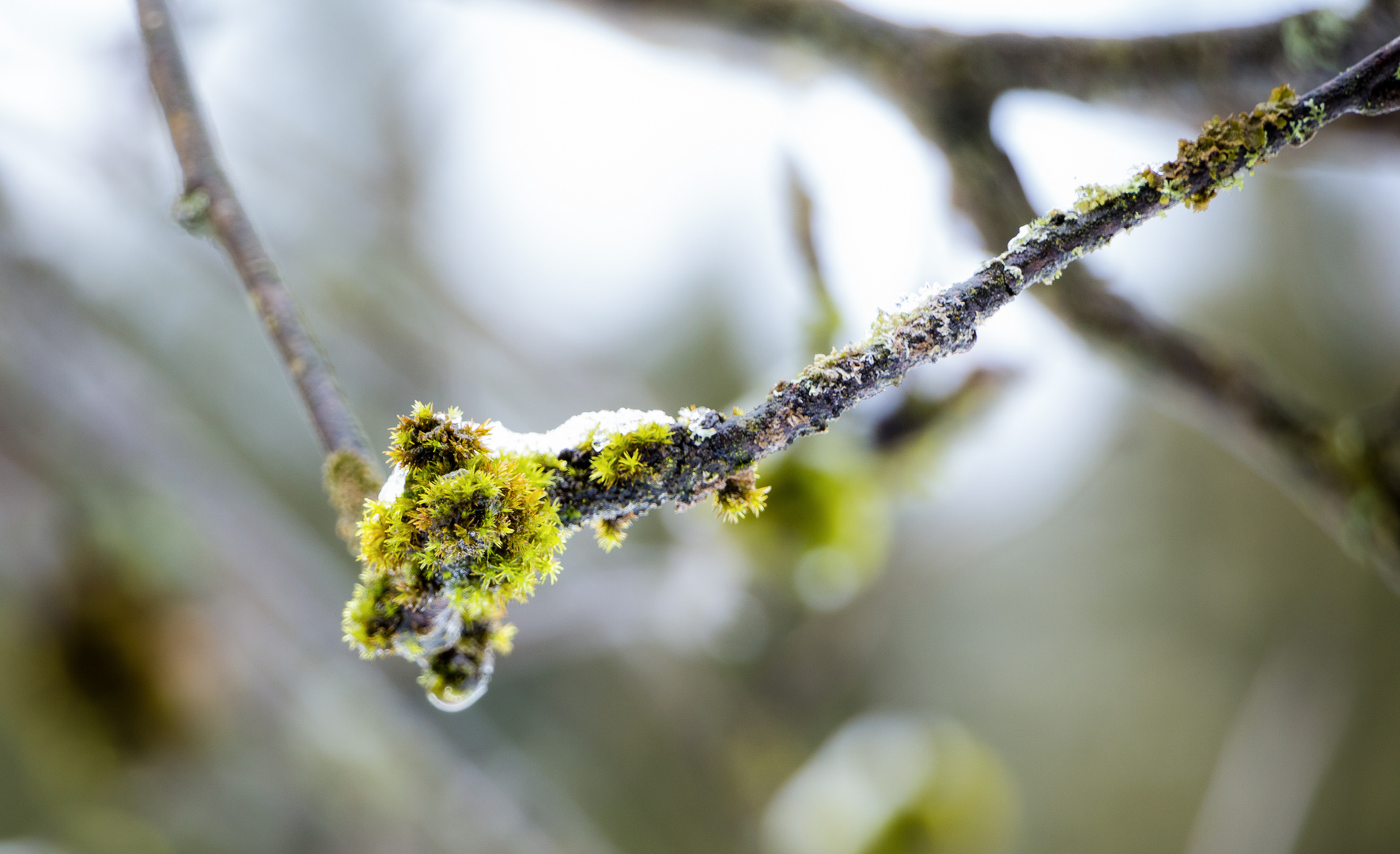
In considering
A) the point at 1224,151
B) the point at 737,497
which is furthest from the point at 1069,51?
the point at 737,497

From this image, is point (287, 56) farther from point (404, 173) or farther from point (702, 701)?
point (702, 701)

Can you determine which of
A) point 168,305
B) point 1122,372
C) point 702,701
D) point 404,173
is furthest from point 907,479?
point 168,305

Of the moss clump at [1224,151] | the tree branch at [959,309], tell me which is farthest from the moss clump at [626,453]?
the moss clump at [1224,151]

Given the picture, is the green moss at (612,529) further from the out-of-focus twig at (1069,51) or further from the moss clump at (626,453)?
the out-of-focus twig at (1069,51)

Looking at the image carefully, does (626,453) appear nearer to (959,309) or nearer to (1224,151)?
(959,309)

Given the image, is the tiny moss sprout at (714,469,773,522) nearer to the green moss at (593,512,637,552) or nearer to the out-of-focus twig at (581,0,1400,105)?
the green moss at (593,512,637,552)
